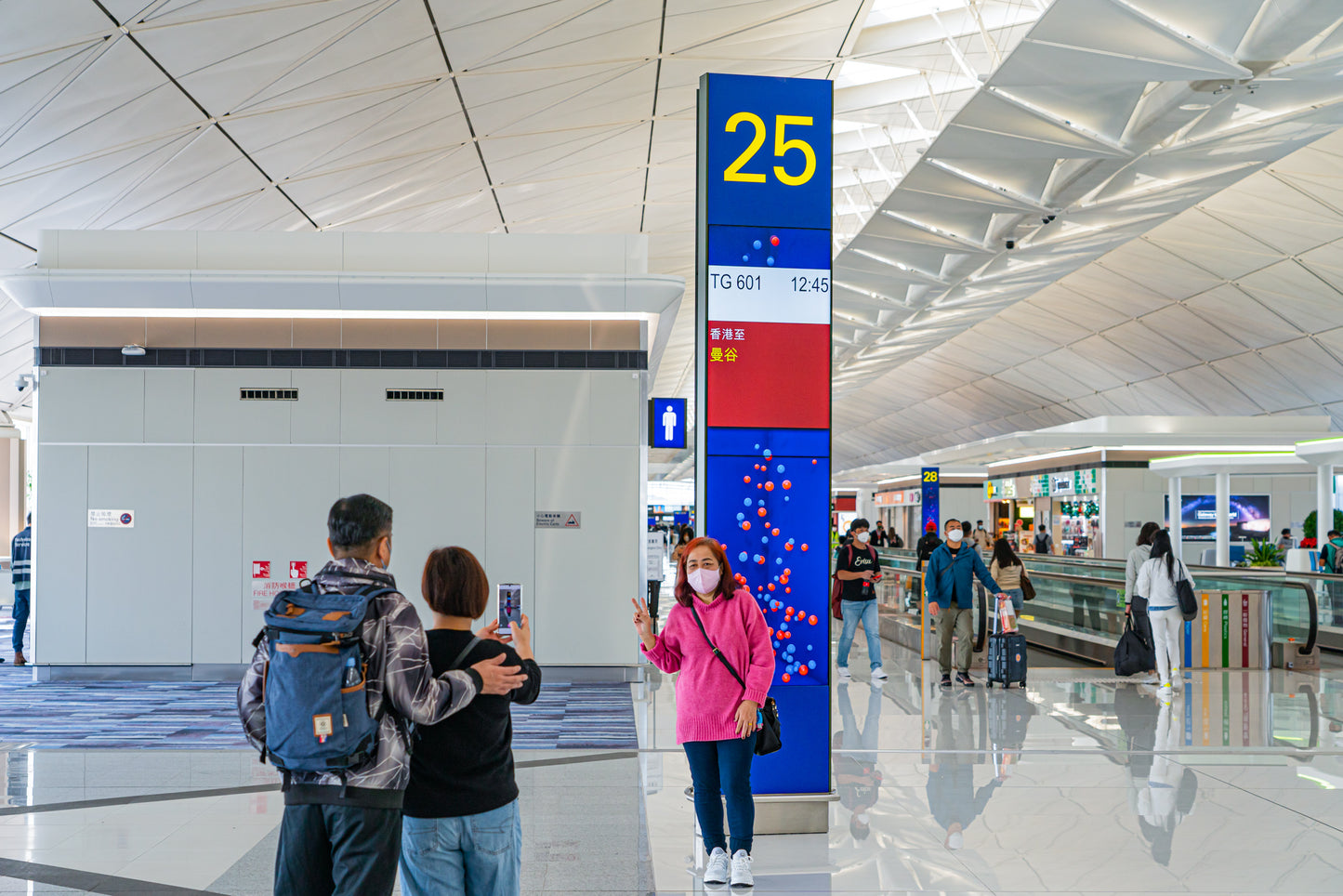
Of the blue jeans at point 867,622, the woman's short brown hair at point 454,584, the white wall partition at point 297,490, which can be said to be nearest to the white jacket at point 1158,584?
→ the blue jeans at point 867,622

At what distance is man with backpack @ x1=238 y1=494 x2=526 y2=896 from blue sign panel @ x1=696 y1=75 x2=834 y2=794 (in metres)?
3.13

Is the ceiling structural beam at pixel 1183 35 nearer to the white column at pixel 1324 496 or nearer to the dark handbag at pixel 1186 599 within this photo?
the dark handbag at pixel 1186 599

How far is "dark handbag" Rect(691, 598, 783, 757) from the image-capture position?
16.2 ft

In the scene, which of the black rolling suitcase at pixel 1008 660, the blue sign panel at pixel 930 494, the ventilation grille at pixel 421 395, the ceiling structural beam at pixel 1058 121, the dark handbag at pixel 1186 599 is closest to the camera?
the dark handbag at pixel 1186 599

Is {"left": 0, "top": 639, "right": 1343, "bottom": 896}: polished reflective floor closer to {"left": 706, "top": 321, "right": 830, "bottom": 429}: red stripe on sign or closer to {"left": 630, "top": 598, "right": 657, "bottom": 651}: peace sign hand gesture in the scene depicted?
{"left": 630, "top": 598, "right": 657, "bottom": 651}: peace sign hand gesture

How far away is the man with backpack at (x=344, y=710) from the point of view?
310 centimetres

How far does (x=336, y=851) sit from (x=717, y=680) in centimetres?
216

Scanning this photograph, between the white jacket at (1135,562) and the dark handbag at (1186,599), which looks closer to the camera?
the dark handbag at (1186,599)

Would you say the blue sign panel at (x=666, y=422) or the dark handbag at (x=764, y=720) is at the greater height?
the blue sign panel at (x=666, y=422)

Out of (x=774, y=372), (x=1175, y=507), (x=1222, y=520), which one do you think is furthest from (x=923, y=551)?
(x=1175, y=507)

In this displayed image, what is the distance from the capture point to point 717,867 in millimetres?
5125

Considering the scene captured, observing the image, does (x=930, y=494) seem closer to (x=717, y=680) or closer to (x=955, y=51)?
(x=955, y=51)

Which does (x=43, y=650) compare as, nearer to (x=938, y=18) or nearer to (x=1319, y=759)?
(x=1319, y=759)

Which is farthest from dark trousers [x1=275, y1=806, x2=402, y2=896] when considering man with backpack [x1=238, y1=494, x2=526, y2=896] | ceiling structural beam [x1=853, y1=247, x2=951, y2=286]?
ceiling structural beam [x1=853, y1=247, x2=951, y2=286]
